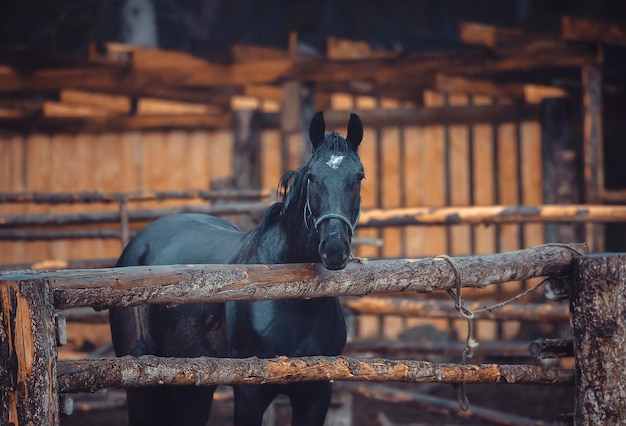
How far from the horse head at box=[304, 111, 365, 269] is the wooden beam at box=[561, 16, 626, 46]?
15.7 feet

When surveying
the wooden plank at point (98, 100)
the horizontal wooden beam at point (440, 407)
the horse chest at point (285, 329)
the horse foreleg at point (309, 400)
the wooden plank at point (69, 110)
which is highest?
the wooden plank at point (98, 100)

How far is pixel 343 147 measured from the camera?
3.91 metres

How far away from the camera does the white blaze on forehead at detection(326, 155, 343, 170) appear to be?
12.3 feet

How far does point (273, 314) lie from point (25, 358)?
145 cm

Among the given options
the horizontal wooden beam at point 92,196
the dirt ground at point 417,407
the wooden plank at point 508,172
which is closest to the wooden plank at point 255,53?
the horizontal wooden beam at point 92,196

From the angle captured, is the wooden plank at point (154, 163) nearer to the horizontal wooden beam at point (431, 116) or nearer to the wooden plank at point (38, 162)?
the wooden plank at point (38, 162)

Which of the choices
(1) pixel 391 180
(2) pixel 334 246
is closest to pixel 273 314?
(2) pixel 334 246

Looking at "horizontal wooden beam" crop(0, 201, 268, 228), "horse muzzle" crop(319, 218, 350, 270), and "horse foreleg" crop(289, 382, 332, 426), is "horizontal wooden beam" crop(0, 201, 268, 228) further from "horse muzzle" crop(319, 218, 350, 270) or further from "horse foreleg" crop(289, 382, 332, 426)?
"horse muzzle" crop(319, 218, 350, 270)

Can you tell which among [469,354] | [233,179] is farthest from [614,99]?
[469,354]

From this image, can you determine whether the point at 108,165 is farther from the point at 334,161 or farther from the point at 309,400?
the point at 334,161

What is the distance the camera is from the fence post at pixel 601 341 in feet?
12.0

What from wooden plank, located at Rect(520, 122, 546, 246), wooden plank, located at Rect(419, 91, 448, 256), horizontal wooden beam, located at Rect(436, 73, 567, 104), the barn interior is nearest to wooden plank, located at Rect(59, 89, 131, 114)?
the barn interior

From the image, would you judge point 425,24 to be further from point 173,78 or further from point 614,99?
point 173,78

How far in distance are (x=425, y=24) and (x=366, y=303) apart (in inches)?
245
